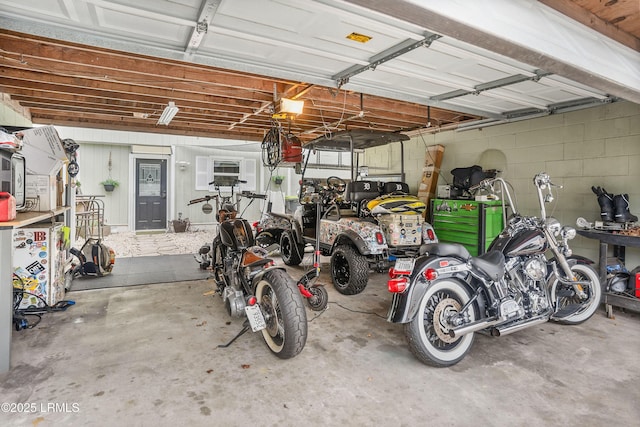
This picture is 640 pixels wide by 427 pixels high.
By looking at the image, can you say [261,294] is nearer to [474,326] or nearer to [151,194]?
[474,326]

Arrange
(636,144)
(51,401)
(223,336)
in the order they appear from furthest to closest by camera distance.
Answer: (636,144)
(223,336)
(51,401)

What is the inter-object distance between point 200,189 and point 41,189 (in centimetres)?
751

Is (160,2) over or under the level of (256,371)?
over

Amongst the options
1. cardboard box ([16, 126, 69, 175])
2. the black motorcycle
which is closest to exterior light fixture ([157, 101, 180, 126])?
cardboard box ([16, 126, 69, 175])

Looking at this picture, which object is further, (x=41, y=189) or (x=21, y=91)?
(x=21, y=91)

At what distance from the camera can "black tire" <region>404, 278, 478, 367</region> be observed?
2.47 meters

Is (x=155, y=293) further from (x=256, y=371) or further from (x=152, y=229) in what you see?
(x=152, y=229)

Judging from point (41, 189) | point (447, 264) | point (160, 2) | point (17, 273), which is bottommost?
point (17, 273)

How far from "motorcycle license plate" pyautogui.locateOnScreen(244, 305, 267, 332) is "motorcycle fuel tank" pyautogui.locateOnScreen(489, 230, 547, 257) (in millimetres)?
1990

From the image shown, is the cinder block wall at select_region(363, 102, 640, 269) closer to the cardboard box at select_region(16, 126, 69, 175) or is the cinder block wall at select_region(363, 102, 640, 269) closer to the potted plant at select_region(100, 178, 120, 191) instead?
the cardboard box at select_region(16, 126, 69, 175)

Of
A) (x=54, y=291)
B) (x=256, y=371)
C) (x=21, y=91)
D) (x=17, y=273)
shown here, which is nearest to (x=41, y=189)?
(x=17, y=273)

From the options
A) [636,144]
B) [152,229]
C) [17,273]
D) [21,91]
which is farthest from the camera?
[152,229]

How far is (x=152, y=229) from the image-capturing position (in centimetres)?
1057

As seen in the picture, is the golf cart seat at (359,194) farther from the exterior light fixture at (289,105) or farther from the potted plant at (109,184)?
the potted plant at (109,184)
